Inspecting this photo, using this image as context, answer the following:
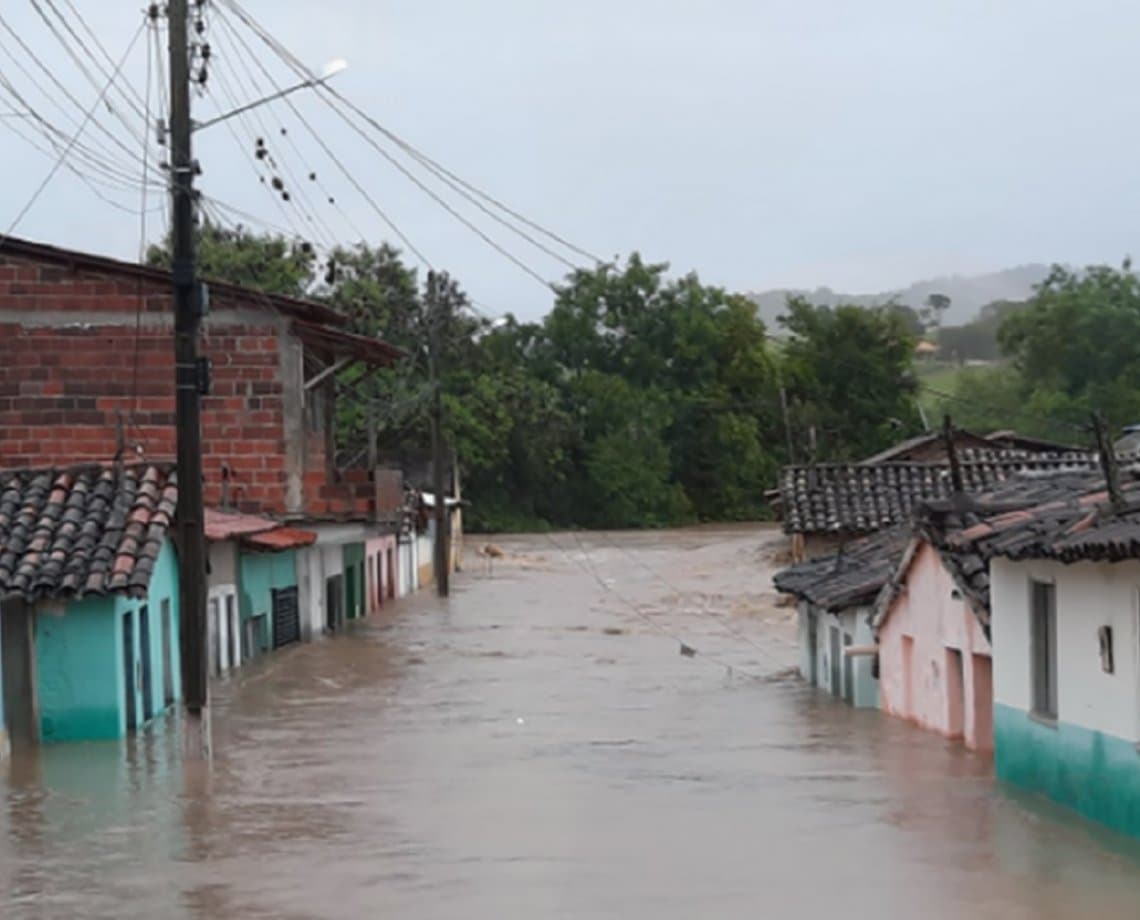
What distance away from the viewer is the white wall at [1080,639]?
49.3ft

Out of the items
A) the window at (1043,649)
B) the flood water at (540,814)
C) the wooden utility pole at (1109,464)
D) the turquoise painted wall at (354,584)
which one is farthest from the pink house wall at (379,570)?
the wooden utility pole at (1109,464)

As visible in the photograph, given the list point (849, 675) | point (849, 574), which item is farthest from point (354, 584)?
point (849, 675)

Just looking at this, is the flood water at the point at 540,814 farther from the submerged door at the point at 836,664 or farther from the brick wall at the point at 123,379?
the brick wall at the point at 123,379

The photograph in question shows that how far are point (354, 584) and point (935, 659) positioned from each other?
91.0ft

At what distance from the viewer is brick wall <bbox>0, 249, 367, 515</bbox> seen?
107 feet

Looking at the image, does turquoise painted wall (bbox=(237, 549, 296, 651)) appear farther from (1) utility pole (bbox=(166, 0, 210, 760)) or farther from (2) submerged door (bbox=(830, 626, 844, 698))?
(1) utility pole (bbox=(166, 0, 210, 760))

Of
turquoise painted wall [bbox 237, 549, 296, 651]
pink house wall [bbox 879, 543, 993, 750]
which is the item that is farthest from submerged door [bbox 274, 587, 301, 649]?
pink house wall [bbox 879, 543, 993, 750]

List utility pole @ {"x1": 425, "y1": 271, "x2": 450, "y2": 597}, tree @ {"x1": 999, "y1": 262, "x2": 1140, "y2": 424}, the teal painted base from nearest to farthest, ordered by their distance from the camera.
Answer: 1. the teal painted base
2. utility pole @ {"x1": 425, "y1": 271, "x2": 450, "y2": 597}
3. tree @ {"x1": 999, "y1": 262, "x2": 1140, "y2": 424}

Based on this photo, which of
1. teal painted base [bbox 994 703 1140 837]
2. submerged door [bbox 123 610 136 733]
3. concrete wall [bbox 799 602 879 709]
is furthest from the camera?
concrete wall [bbox 799 602 879 709]

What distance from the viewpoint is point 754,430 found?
314ft

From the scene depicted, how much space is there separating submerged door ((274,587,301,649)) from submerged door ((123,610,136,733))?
1495 centimetres

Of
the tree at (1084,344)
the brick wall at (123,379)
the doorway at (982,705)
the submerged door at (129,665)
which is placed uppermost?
the tree at (1084,344)

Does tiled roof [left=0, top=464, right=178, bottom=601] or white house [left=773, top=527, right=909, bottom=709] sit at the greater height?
tiled roof [left=0, top=464, right=178, bottom=601]

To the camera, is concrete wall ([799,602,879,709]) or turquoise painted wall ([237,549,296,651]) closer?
concrete wall ([799,602,879,709])
